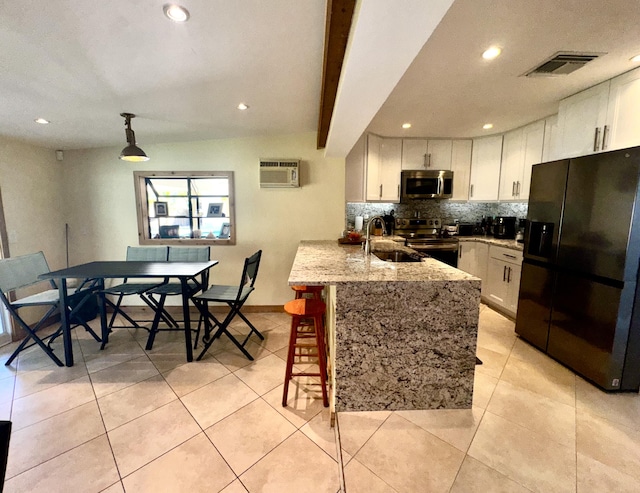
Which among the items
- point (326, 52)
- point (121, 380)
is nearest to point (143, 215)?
point (121, 380)

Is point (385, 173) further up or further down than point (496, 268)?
further up

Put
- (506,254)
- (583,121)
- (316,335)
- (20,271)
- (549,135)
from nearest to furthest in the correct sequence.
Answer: (316,335), (583,121), (20,271), (549,135), (506,254)

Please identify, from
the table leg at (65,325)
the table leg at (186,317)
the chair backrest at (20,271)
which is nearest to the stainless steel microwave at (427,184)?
the table leg at (186,317)

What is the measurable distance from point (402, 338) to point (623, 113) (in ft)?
8.11

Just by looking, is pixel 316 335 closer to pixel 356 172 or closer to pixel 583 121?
pixel 356 172

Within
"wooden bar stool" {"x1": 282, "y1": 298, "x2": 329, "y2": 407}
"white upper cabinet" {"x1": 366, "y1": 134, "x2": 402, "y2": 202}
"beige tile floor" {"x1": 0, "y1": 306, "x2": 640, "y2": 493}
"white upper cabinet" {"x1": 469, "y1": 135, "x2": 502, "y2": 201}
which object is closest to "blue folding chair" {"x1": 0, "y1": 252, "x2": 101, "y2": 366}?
"beige tile floor" {"x1": 0, "y1": 306, "x2": 640, "y2": 493}

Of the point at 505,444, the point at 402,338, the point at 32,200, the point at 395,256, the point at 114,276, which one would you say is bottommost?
the point at 505,444

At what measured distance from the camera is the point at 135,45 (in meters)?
1.44

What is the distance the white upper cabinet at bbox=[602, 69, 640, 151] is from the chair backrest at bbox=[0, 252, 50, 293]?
16.7ft

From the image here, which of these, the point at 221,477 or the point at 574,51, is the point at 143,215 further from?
the point at 574,51

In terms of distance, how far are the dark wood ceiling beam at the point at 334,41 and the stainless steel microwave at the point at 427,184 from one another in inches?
88.5

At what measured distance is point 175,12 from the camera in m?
1.23

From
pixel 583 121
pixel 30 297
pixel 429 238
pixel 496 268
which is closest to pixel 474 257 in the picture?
pixel 496 268

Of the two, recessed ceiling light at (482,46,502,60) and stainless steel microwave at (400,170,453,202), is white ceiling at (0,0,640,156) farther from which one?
stainless steel microwave at (400,170,453,202)
